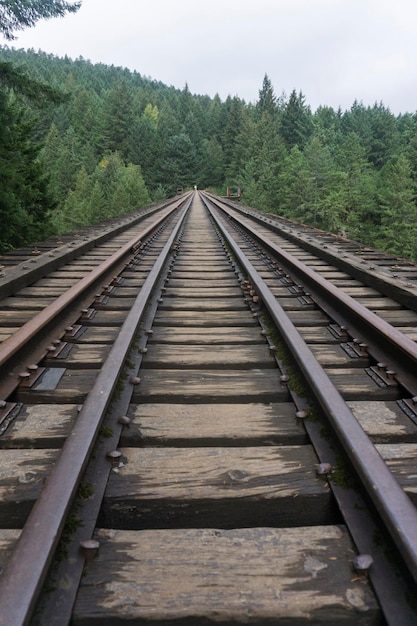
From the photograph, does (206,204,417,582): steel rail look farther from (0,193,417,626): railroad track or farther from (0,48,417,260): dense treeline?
(0,48,417,260): dense treeline

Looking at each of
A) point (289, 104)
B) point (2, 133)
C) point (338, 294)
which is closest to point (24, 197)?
point (2, 133)

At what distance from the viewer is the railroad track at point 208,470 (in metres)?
1.38

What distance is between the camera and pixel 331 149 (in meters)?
83.4

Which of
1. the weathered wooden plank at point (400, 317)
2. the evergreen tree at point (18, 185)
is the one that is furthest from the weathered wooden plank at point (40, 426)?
the evergreen tree at point (18, 185)

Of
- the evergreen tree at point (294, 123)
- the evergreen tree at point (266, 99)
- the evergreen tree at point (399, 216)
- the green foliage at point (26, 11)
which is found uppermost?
the evergreen tree at point (266, 99)

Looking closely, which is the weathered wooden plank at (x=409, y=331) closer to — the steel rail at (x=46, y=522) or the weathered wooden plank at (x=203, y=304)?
the weathered wooden plank at (x=203, y=304)

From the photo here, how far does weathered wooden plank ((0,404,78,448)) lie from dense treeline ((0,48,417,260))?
28.3 ft

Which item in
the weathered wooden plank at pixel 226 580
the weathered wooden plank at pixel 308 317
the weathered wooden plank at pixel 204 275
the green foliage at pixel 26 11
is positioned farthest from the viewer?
the green foliage at pixel 26 11

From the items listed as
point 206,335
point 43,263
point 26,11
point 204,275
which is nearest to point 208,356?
point 206,335

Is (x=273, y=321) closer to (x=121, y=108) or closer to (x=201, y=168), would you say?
(x=201, y=168)

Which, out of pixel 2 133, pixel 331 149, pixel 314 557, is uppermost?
pixel 331 149

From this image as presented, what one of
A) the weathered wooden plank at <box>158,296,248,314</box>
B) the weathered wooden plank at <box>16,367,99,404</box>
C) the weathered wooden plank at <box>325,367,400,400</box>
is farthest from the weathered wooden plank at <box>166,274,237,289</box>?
the weathered wooden plank at <box>325,367,400,400</box>

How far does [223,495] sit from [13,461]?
0.92 meters

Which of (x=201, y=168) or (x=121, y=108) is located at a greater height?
(x=121, y=108)
